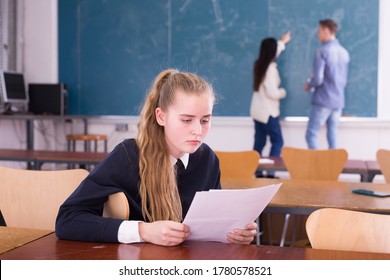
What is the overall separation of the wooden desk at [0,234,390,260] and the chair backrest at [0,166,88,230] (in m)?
0.67

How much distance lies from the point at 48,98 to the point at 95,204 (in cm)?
601

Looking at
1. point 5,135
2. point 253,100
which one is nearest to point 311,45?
point 253,100

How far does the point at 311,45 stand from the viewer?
6.63 m

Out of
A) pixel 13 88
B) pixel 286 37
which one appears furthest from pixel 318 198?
pixel 13 88

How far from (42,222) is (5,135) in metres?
5.43

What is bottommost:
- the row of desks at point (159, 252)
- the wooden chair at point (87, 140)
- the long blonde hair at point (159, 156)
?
the wooden chair at point (87, 140)

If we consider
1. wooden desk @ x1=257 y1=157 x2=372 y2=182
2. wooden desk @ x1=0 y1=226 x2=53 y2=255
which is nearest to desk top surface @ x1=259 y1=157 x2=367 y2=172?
wooden desk @ x1=257 y1=157 x2=372 y2=182

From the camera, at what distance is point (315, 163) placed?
11.8ft

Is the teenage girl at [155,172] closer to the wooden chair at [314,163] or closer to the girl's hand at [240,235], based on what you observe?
the girl's hand at [240,235]

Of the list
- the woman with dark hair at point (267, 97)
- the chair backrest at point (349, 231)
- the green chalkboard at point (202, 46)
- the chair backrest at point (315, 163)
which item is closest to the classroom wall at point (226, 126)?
the green chalkboard at point (202, 46)

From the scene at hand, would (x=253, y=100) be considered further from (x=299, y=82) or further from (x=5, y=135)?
(x=5, y=135)

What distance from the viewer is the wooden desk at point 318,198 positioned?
2.12 m

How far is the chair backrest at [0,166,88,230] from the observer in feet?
6.76

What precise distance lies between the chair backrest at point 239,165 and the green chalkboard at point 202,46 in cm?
331
